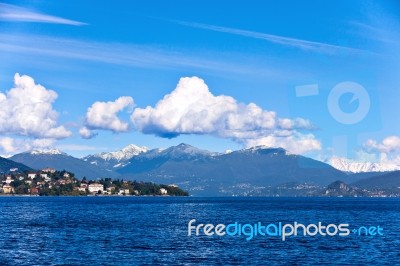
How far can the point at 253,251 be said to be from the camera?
72125 mm

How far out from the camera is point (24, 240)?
8256 centimetres

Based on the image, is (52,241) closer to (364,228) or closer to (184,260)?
(184,260)

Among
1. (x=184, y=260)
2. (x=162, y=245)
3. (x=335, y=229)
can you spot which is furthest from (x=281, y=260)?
(x=335, y=229)

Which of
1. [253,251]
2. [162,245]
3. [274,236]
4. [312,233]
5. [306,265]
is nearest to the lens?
[306,265]

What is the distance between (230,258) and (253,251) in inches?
251

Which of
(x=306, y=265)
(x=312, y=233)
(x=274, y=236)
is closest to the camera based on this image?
(x=306, y=265)

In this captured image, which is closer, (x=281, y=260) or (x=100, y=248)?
(x=281, y=260)

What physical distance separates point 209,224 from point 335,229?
71.6 feet

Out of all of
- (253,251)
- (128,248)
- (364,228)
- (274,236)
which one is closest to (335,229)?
(364,228)

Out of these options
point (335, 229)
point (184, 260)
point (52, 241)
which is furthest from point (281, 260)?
point (335, 229)

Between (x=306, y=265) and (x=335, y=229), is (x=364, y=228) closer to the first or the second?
(x=335, y=229)

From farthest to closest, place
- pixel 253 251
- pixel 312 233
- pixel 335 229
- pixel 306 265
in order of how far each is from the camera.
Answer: pixel 335 229
pixel 312 233
pixel 253 251
pixel 306 265

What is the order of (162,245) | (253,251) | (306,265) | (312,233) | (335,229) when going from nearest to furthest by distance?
1. (306,265)
2. (253,251)
3. (162,245)
4. (312,233)
5. (335,229)

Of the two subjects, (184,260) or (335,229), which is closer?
(184,260)
